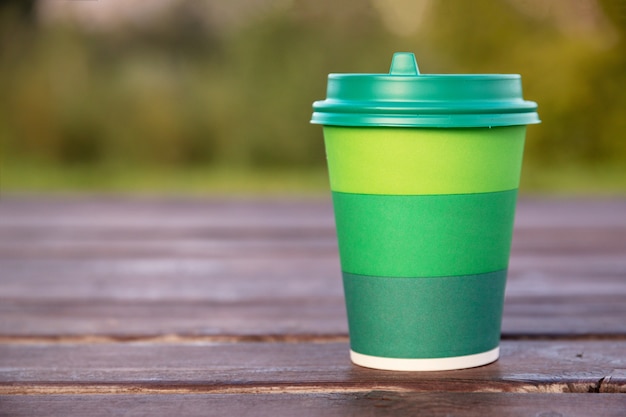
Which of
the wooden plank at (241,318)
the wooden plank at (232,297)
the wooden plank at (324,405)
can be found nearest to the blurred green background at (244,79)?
the wooden plank at (232,297)

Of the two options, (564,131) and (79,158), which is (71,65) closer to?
(79,158)

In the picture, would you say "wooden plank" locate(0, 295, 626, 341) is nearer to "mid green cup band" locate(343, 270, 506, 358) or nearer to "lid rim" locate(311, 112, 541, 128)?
"mid green cup band" locate(343, 270, 506, 358)

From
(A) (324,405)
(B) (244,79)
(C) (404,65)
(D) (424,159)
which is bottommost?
(A) (324,405)

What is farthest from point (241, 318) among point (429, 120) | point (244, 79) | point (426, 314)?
point (244, 79)

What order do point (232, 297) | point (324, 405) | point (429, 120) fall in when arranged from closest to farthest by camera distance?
1. point (324, 405)
2. point (429, 120)
3. point (232, 297)

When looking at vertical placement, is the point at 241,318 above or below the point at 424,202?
below

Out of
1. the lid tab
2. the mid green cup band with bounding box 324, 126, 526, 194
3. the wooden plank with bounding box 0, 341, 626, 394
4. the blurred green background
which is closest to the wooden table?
the wooden plank with bounding box 0, 341, 626, 394

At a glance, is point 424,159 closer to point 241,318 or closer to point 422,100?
point 422,100

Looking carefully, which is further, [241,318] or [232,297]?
[232,297]

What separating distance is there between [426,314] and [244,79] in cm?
360

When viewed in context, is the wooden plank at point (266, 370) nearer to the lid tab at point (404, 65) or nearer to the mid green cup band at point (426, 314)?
the mid green cup band at point (426, 314)

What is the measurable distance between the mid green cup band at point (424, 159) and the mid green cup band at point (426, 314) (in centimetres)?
14

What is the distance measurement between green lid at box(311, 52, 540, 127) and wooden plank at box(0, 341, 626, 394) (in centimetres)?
36

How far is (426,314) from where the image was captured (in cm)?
135
